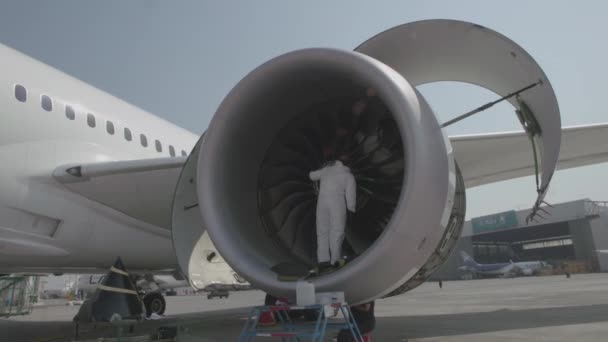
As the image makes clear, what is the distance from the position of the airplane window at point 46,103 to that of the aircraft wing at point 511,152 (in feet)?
14.2

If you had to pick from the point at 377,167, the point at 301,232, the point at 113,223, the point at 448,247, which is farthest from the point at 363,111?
the point at 113,223

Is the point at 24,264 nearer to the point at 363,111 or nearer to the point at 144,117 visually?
the point at 144,117

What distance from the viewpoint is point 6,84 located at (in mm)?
5031

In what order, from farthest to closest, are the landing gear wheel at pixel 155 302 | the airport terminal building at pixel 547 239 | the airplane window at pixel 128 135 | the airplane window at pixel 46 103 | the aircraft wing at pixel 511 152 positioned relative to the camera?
the airport terminal building at pixel 547 239, the landing gear wheel at pixel 155 302, the airplane window at pixel 128 135, the airplane window at pixel 46 103, the aircraft wing at pixel 511 152

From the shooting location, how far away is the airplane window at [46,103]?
17.6 feet

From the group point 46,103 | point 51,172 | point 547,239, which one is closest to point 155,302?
point 51,172

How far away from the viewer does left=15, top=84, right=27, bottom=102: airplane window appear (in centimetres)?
510

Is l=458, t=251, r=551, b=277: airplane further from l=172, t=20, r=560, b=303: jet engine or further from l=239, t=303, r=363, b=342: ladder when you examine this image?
l=239, t=303, r=363, b=342: ladder

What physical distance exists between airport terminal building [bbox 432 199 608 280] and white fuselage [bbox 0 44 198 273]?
4743 centimetres

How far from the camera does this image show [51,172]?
512 cm

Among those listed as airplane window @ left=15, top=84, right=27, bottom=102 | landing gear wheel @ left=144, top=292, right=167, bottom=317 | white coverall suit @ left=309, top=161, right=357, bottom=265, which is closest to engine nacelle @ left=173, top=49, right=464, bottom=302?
white coverall suit @ left=309, top=161, right=357, bottom=265

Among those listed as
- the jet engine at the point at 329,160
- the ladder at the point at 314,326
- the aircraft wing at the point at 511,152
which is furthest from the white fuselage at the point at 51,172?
the aircraft wing at the point at 511,152

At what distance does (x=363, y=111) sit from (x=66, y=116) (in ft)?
11.6

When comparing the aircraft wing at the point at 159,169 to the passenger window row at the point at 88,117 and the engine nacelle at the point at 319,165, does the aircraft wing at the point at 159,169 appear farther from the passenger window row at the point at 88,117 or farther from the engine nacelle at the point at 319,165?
the engine nacelle at the point at 319,165
